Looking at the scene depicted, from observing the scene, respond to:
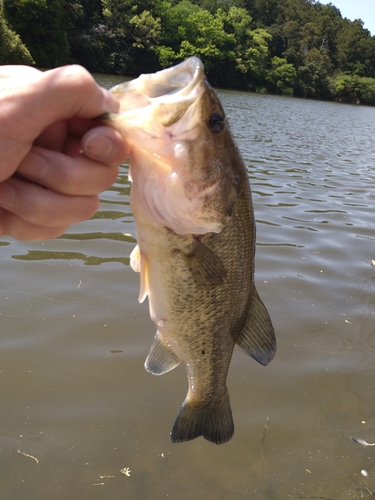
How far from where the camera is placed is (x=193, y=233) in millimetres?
1902

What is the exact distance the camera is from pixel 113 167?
5.49 ft

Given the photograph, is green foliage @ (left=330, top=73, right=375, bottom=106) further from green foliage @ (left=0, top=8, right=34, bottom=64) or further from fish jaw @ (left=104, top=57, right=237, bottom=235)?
fish jaw @ (left=104, top=57, right=237, bottom=235)

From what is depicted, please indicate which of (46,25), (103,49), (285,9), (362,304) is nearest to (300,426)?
(362,304)

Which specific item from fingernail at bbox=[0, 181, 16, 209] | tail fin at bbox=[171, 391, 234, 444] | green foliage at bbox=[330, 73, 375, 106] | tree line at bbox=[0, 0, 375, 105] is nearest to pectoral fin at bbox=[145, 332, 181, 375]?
tail fin at bbox=[171, 391, 234, 444]

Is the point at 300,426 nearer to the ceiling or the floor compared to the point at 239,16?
→ nearer to the floor

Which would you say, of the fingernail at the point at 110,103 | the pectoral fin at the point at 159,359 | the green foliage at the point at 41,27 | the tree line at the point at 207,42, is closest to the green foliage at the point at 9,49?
the tree line at the point at 207,42

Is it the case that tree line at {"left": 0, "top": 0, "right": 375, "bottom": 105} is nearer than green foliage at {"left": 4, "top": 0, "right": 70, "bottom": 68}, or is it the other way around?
green foliage at {"left": 4, "top": 0, "right": 70, "bottom": 68}

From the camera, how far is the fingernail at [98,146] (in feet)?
5.01

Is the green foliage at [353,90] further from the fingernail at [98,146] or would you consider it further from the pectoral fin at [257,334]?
the fingernail at [98,146]

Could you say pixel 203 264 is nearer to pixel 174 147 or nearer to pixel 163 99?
pixel 174 147

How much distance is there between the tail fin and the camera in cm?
234

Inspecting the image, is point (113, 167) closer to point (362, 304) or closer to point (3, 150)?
point (3, 150)

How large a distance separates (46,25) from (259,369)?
38574mm

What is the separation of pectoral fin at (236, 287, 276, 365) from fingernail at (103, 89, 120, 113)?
3.77 feet
